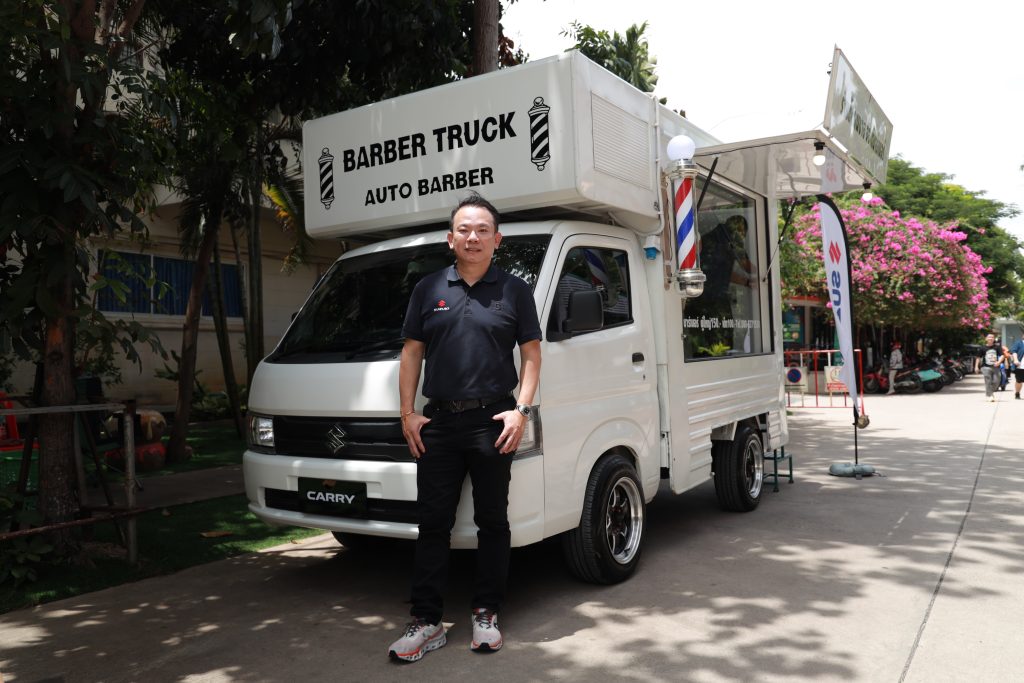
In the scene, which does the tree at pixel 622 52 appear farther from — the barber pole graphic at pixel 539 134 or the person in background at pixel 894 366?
the person in background at pixel 894 366

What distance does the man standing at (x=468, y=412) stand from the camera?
12.9ft

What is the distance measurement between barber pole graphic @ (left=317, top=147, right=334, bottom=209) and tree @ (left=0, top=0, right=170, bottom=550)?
3.62ft

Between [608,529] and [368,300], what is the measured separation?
2021mm

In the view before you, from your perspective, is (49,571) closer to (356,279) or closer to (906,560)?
(356,279)

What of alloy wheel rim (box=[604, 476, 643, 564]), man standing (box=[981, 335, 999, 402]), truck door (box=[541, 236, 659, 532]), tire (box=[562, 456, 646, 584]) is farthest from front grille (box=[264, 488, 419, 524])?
man standing (box=[981, 335, 999, 402])

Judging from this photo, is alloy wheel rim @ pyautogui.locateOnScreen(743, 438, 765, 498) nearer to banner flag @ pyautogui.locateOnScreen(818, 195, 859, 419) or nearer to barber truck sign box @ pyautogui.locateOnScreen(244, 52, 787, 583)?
barber truck sign box @ pyautogui.locateOnScreen(244, 52, 787, 583)

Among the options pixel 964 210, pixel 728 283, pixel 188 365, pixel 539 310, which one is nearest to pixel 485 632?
pixel 539 310

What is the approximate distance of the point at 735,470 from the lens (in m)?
6.75

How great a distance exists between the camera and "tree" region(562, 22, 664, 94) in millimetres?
12305

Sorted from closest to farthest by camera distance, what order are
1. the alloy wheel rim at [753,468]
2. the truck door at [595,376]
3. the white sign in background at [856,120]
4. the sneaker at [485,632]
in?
1. the sneaker at [485,632]
2. the truck door at [595,376]
3. the white sign in background at [856,120]
4. the alloy wheel rim at [753,468]

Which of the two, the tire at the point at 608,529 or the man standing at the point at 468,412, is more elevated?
the man standing at the point at 468,412

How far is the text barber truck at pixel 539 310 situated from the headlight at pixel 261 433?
0.05ft

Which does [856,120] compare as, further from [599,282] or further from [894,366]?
[894,366]

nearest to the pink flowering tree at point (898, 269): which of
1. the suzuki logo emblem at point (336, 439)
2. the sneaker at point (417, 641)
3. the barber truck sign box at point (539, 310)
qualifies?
the barber truck sign box at point (539, 310)
